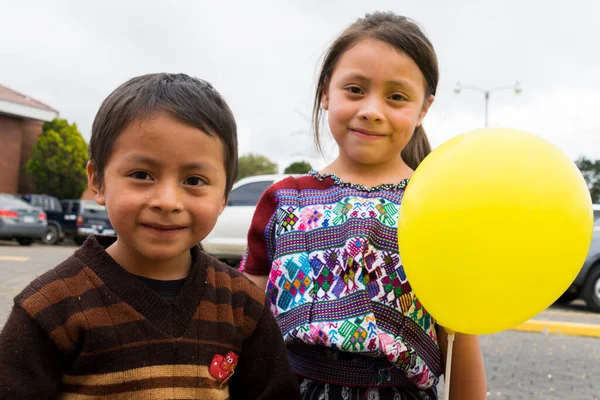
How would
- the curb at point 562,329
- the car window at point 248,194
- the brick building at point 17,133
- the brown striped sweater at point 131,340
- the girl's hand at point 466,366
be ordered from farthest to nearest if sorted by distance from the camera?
1. the brick building at point 17,133
2. the car window at point 248,194
3. the curb at point 562,329
4. the girl's hand at point 466,366
5. the brown striped sweater at point 131,340

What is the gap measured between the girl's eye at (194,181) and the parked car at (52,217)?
615 inches

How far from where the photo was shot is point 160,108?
128cm

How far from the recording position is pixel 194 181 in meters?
1.32

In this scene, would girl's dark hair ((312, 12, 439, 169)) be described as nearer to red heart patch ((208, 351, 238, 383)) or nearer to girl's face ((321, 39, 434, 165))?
girl's face ((321, 39, 434, 165))

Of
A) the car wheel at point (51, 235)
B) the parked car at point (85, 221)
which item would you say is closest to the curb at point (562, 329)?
the parked car at point (85, 221)

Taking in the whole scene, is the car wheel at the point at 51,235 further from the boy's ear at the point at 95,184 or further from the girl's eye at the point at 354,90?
the girl's eye at the point at 354,90

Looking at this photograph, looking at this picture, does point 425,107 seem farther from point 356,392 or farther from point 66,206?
point 66,206

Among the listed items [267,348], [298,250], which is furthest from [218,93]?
[267,348]

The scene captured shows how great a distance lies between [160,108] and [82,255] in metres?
0.40

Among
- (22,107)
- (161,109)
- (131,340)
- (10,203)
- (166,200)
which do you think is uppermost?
(22,107)

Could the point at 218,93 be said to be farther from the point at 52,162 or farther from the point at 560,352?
the point at 52,162

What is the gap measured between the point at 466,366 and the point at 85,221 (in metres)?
15.0

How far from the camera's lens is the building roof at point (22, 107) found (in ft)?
73.0

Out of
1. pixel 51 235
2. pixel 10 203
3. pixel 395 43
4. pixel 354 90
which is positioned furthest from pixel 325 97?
pixel 51 235
